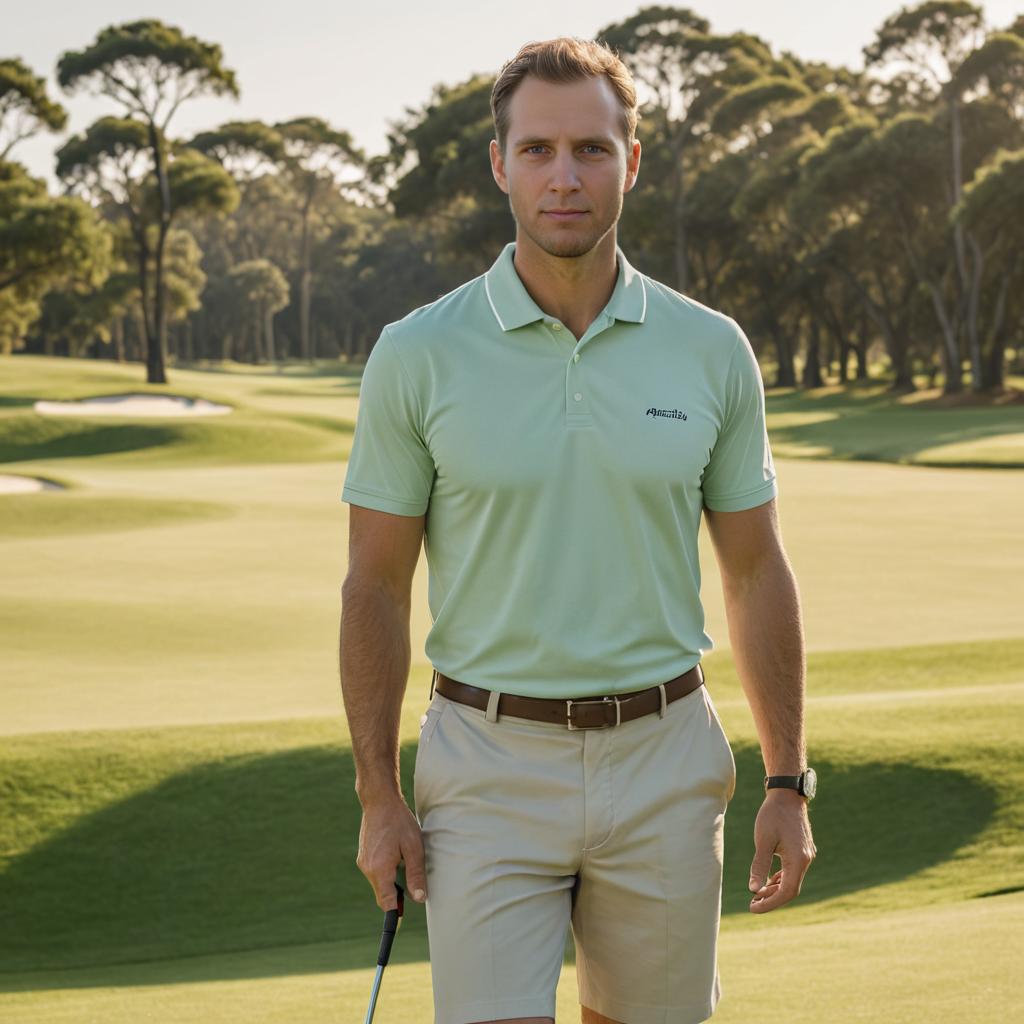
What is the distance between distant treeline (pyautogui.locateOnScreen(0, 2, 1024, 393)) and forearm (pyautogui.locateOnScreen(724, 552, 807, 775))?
1612 inches

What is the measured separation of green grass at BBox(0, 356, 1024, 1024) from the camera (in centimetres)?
488

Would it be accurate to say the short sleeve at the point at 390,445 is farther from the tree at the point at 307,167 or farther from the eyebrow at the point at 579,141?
the tree at the point at 307,167

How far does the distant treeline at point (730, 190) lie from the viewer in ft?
156

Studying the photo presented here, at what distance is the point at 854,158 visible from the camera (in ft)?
161

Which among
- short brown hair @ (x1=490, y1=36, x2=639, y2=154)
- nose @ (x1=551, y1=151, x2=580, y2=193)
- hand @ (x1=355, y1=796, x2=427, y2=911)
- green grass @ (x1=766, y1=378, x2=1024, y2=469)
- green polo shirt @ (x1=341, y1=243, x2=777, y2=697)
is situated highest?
short brown hair @ (x1=490, y1=36, x2=639, y2=154)

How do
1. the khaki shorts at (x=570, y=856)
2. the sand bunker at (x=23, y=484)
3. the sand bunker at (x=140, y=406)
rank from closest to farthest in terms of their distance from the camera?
the khaki shorts at (x=570, y=856)
the sand bunker at (x=23, y=484)
the sand bunker at (x=140, y=406)

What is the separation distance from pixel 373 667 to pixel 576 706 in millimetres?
376

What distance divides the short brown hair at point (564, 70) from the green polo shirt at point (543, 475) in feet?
1.05

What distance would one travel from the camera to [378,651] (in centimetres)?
293

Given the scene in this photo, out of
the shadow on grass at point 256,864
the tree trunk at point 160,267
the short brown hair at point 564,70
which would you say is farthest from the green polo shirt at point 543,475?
the tree trunk at point 160,267

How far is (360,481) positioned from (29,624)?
9.79 metres

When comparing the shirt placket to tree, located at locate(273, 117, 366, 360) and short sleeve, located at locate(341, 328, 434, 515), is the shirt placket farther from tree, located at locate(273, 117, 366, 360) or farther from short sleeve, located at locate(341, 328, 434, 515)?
tree, located at locate(273, 117, 366, 360)

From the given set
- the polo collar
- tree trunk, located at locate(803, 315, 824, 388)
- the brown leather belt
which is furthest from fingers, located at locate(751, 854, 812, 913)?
tree trunk, located at locate(803, 315, 824, 388)

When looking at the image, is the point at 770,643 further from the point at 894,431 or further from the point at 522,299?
the point at 894,431
